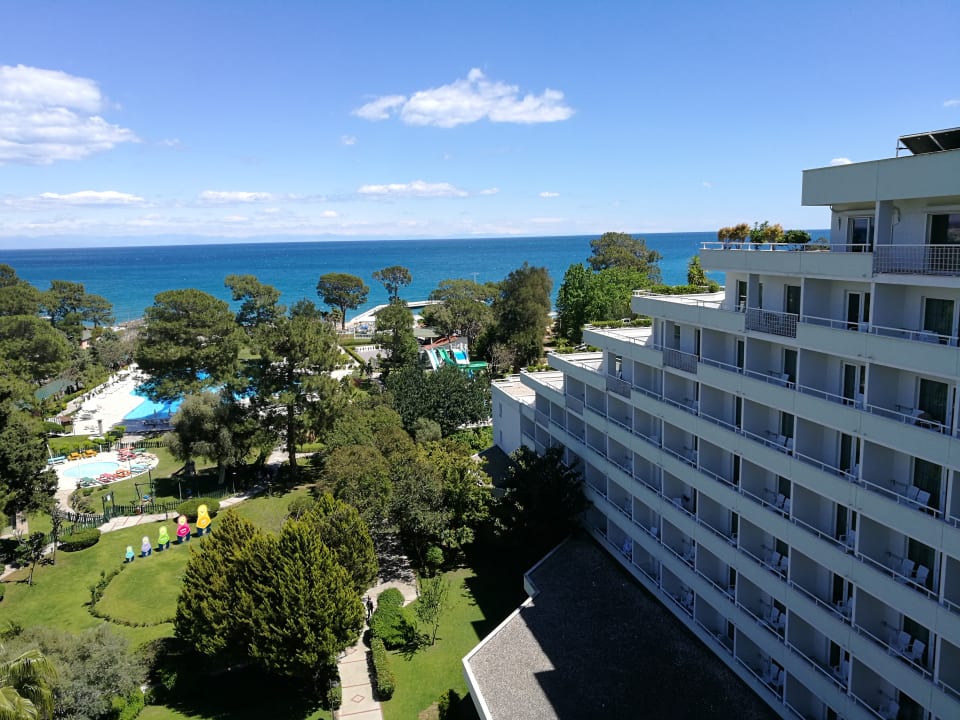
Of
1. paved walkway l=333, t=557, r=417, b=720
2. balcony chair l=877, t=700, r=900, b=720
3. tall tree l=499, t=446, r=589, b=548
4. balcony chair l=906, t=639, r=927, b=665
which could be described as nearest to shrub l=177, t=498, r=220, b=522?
paved walkway l=333, t=557, r=417, b=720

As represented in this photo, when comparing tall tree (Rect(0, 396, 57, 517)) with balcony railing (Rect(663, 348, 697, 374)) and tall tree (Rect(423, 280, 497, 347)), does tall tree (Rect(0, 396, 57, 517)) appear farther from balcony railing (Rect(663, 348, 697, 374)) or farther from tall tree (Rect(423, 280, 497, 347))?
tall tree (Rect(423, 280, 497, 347))

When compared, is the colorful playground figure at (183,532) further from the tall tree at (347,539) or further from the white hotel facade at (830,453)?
the white hotel facade at (830,453)

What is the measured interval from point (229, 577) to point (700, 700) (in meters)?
16.3

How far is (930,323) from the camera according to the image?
635 inches

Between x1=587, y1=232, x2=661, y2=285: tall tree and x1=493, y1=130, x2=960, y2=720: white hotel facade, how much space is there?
64.6 meters

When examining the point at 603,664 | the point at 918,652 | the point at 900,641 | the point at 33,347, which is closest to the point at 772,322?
the point at 900,641

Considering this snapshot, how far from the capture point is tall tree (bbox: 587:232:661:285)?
9075 centimetres

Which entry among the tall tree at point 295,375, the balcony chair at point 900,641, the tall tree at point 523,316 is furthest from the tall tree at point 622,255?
the balcony chair at point 900,641

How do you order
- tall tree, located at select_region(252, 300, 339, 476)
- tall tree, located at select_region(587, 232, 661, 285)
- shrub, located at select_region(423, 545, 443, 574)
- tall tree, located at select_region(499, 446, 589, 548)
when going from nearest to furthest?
tall tree, located at select_region(499, 446, 589, 548) < shrub, located at select_region(423, 545, 443, 574) < tall tree, located at select_region(252, 300, 339, 476) < tall tree, located at select_region(587, 232, 661, 285)

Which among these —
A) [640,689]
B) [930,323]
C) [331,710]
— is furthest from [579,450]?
[930,323]

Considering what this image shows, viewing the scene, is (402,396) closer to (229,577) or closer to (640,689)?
(229,577)

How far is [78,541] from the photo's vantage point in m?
37.9

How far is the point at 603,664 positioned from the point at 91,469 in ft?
144

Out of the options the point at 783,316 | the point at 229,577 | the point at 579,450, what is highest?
the point at 783,316
